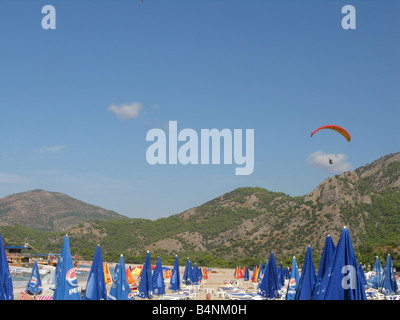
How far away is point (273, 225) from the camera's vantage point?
105 meters

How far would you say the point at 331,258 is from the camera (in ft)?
29.6

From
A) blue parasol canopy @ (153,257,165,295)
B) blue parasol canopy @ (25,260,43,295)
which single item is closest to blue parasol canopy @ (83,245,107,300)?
blue parasol canopy @ (153,257,165,295)

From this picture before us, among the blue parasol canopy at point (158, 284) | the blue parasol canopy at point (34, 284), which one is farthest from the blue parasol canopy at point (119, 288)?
the blue parasol canopy at point (34, 284)

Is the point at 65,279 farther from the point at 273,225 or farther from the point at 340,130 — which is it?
the point at 273,225

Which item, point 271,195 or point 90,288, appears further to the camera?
point 271,195

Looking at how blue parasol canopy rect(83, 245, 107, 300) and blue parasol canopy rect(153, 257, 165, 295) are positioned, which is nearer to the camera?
blue parasol canopy rect(83, 245, 107, 300)

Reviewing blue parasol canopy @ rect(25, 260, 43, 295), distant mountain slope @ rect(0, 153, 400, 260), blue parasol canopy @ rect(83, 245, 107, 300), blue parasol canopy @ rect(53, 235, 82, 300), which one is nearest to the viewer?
blue parasol canopy @ rect(53, 235, 82, 300)

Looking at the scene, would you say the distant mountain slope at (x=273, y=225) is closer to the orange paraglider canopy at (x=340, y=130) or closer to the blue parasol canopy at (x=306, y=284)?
the orange paraglider canopy at (x=340, y=130)

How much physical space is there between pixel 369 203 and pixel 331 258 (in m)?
91.7

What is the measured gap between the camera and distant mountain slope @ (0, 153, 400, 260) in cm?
8656

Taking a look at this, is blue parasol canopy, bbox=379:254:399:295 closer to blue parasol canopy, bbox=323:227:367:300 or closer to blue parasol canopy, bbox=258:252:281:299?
blue parasol canopy, bbox=258:252:281:299
